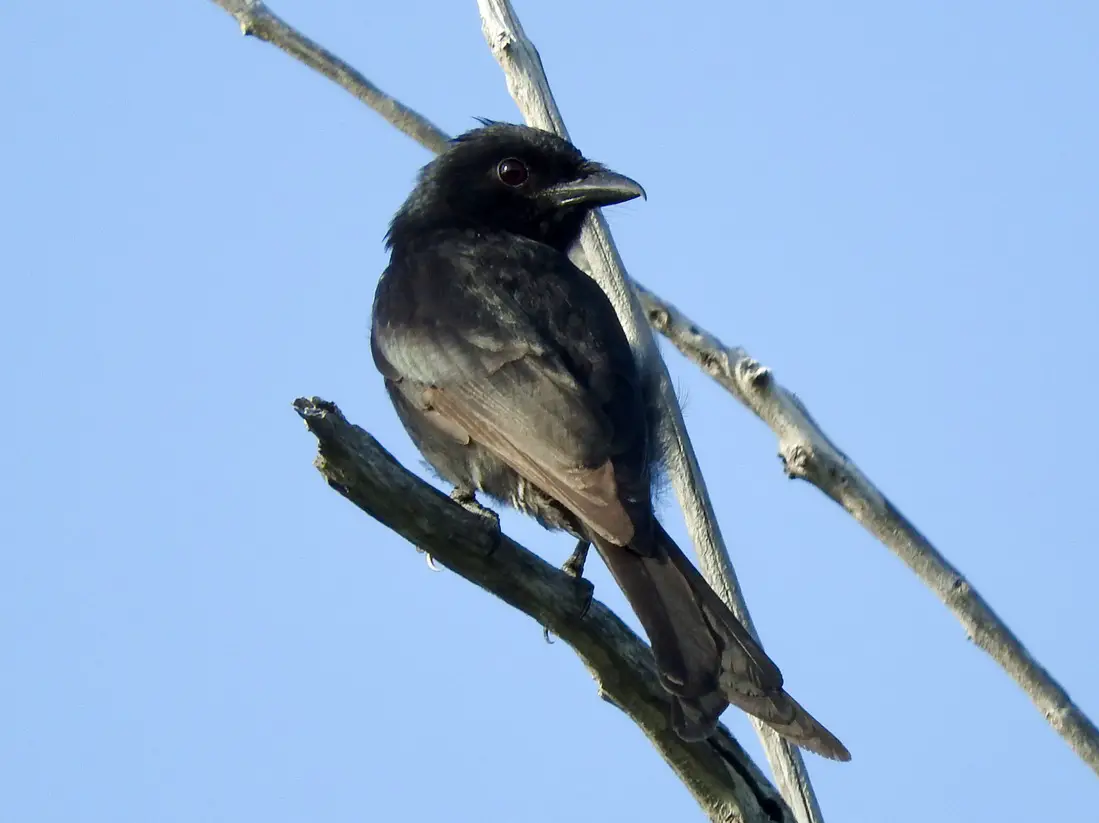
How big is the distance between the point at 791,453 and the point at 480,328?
1718 millimetres

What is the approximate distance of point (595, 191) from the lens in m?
6.32

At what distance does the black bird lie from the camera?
14.3 ft

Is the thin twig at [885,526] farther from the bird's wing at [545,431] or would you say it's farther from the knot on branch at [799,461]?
the bird's wing at [545,431]

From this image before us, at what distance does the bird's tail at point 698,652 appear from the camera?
13.5 ft

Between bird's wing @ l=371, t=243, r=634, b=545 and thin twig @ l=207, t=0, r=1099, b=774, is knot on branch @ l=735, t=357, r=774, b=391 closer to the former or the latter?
thin twig @ l=207, t=0, r=1099, b=774

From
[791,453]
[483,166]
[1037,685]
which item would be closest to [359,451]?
[791,453]

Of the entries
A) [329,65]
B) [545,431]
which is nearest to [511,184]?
[329,65]

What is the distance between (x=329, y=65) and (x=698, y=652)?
2.54m

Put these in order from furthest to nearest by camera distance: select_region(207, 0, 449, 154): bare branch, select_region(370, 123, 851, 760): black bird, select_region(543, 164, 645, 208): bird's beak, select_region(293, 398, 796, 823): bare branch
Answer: select_region(543, 164, 645, 208): bird's beak → select_region(207, 0, 449, 154): bare branch → select_region(370, 123, 851, 760): black bird → select_region(293, 398, 796, 823): bare branch

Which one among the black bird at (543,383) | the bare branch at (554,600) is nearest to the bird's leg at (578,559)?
the black bird at (543,383)

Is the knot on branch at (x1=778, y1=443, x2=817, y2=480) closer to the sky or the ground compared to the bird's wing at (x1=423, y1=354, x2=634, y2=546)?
closer to the ground

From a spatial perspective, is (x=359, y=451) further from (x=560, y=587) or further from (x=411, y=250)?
(x=411, y=250)

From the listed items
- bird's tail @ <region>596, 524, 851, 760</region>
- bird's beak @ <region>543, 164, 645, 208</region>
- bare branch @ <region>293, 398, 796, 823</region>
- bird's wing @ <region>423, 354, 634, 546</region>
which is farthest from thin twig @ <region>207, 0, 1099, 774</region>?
bird's beak @ <region>543, 164, 645, 208</region>

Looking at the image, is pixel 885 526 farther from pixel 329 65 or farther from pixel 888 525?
pixel 329 65
